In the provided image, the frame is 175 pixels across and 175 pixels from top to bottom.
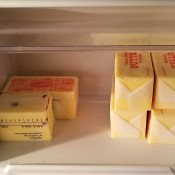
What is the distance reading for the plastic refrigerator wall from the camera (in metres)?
0.64

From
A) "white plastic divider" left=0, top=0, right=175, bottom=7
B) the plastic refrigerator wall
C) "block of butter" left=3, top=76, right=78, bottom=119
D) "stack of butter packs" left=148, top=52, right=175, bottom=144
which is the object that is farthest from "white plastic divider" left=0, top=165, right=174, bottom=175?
"white plastic divider" left=0, top=0, right=175, bottom=7

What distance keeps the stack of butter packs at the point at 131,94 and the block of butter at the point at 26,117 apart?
206 millimetres

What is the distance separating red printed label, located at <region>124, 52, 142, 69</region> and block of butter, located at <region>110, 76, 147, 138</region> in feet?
0.41

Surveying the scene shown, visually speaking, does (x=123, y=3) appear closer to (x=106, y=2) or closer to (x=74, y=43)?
(x=106, y=2)

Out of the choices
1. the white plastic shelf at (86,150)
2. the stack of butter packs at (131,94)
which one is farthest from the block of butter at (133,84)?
the white plastic shelf at (86,150)

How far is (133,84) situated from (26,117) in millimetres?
334

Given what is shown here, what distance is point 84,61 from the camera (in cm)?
102

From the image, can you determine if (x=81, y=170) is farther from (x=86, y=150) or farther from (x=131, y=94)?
(x=131, y=94)

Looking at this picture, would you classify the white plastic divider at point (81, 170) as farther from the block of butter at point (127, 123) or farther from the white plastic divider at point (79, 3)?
the white plastic divider at point (79, 3)

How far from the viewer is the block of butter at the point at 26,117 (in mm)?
817

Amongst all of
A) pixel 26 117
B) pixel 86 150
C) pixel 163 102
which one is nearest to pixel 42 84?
pixel 26 117

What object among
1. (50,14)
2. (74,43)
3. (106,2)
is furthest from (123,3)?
(50,14)

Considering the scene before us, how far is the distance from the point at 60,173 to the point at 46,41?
0.38 m

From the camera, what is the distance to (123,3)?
1.83ft
